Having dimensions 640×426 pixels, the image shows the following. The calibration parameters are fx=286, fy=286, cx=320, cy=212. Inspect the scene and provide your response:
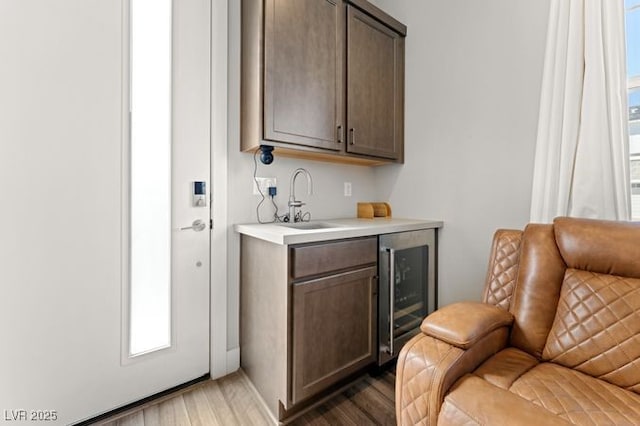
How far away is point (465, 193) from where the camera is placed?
2.01 metres

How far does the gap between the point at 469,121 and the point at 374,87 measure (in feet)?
2.37

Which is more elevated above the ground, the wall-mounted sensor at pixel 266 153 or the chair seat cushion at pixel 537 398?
the wall-mounted sensor at pixel 266 153

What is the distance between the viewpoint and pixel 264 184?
6.43ft

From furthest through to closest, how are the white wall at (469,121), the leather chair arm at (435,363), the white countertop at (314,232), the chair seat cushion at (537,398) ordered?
A: 1. the white wall at (469,121)
2. the white countertop at (314,232)
3. the leather chair arm at (435,363)
4. the chair seat cushion at (537,398)

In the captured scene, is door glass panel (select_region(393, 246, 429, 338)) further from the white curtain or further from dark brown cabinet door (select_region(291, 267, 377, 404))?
the white curtain

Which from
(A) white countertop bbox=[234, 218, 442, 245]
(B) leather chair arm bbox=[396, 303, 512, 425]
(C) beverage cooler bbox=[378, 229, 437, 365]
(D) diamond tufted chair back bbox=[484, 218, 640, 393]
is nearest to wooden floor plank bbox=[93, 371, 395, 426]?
(C) beverage cooler bbox=[378, 229, 437, 365]

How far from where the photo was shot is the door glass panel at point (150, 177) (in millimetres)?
1503

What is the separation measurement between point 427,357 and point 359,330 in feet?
2.30

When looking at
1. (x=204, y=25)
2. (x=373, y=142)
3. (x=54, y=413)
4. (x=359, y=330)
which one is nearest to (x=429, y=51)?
(x=373, y=142)

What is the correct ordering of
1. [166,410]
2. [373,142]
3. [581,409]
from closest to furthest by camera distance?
[581,409]
[166,410]
[373,142]

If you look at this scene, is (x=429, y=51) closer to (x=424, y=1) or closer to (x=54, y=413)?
(x=424, y=1)

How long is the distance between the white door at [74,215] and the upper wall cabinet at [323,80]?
41 cm

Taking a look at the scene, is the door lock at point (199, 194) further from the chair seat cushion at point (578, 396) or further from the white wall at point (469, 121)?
the chair seat cushion at point (578, 396)

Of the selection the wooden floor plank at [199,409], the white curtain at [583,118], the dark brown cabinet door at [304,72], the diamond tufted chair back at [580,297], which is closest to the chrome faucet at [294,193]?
the dark brown cabinet door at [304,72]
